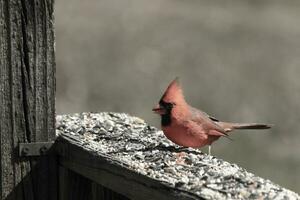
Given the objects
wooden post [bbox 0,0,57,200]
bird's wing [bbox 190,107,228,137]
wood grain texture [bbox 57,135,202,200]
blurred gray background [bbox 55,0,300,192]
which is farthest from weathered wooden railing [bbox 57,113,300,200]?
blurred gray background [bbox 55,0,300,192]

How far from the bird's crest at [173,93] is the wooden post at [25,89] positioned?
59cm

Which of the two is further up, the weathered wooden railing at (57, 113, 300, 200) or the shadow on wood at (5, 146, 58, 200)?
the weathered wooden railing at (57, 113, 300, 200)

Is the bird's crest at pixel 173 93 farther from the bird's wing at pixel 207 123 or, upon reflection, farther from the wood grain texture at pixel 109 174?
the wood grain texture at pixel 109 174

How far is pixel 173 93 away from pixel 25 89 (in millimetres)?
705

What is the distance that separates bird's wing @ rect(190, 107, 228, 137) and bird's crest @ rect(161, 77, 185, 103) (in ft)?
0.60

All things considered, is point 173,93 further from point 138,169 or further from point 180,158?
point 138,169

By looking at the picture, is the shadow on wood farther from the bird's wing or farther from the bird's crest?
the bird's wing

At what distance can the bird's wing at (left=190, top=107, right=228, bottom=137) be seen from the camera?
12.4 ft

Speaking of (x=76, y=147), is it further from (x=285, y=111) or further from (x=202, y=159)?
(x=285, y=111)

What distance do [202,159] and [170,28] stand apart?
9.24m

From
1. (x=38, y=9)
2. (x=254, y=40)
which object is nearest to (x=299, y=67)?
(x=254, y=40)

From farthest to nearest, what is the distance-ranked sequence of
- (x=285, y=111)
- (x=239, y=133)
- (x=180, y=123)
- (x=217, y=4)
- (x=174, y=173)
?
1. (x=217, y=4)
2. (x=285, y=111)
3. (x=239, y=133)
4. (x=180, y=123)
5. (x=174, y=173)

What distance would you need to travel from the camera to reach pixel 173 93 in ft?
11.5

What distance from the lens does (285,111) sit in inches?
404
